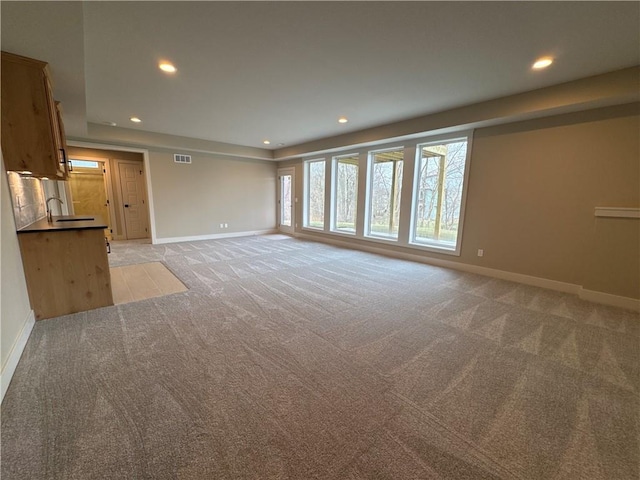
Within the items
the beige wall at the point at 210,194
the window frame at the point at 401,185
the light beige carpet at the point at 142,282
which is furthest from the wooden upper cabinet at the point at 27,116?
the window frame at the point at 401,185

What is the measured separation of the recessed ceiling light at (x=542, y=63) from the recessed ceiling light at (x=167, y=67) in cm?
392

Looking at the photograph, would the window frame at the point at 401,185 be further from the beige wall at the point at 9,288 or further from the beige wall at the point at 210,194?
the beige wall at the point at 9,288

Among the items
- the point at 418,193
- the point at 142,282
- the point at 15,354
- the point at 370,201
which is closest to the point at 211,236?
the point at 142,282

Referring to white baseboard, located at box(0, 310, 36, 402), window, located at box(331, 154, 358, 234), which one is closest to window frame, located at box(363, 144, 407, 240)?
window, located at box(331, 154, 358, 234)

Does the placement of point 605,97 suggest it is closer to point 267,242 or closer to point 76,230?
point 76,230

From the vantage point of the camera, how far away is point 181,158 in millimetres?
6477

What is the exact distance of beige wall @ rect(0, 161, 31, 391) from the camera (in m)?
1.75

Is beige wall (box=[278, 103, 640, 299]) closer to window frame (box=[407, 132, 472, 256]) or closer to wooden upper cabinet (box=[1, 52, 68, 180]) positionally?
window frame (box=[407, 132, 472, 256])

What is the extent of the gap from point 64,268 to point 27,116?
1.48m

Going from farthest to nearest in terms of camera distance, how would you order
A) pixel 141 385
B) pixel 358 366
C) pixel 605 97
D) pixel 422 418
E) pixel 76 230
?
pixel 605 97 < pixel 76 230 < pixel 358 366 < pixel 141 385 < pixel 422 418

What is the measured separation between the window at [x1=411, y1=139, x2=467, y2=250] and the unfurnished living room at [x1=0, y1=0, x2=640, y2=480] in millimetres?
41

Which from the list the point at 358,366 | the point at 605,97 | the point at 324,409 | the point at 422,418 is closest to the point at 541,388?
the point at 422,418

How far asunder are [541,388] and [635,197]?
3.02 m

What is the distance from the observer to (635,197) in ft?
9.71
